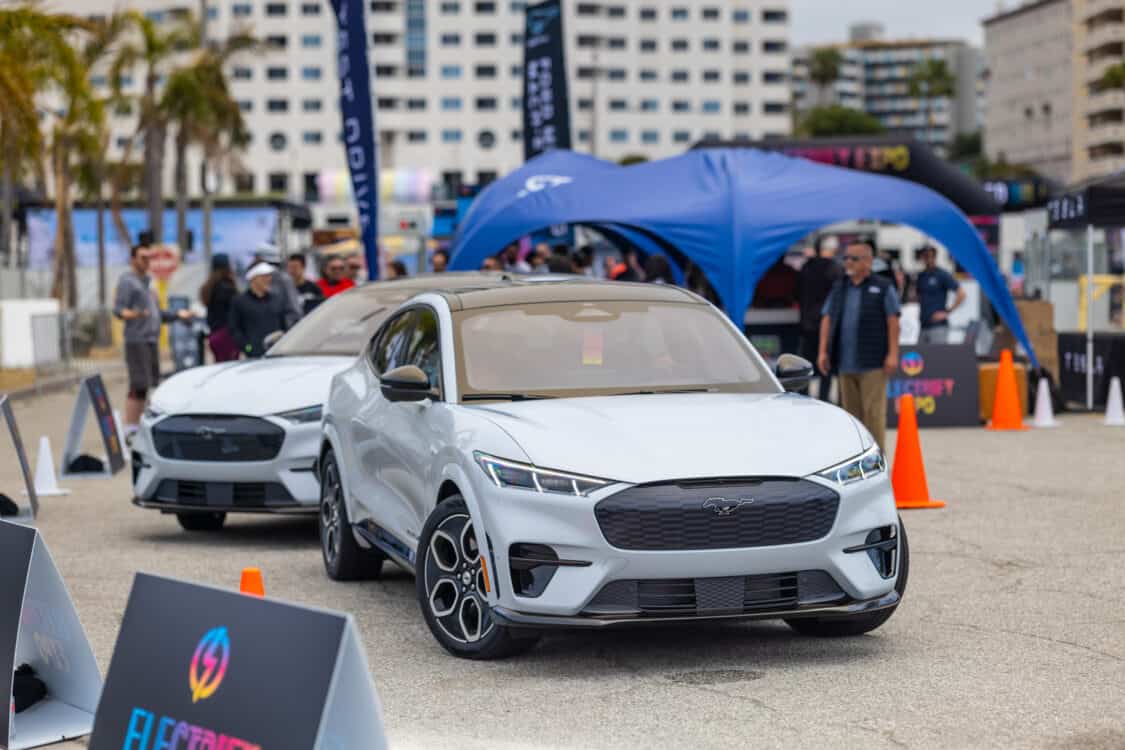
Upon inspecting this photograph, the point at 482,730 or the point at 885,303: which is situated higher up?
the point at 885,303

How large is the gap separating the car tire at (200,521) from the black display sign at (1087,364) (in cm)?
1226

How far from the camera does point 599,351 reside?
825cm

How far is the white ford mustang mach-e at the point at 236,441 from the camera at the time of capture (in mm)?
10914

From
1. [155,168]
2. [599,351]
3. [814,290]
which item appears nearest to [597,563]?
[599,351]

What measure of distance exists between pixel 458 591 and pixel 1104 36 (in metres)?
139

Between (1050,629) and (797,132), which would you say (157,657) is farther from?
(797,132)

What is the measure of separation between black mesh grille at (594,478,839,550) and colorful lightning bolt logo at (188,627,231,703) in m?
2.57

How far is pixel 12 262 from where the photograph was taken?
33.7 meters

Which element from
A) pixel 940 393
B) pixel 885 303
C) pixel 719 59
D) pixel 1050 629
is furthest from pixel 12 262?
pixel 719 59

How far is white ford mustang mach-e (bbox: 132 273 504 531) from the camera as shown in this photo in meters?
10.9

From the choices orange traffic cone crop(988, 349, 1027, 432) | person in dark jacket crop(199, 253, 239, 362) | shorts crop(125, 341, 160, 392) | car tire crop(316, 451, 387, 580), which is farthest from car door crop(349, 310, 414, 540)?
orange traffic cone crop(988, 349, 1027, 432)

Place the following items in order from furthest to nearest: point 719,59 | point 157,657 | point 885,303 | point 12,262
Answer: point 719,59 → point 12,262 → point 885,303 → point 157,657

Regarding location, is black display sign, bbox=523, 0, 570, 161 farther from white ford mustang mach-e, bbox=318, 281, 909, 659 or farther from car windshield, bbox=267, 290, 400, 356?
white ford mustang mach-e, bbox=318, 281, 909, 659

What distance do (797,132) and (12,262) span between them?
140647mm
